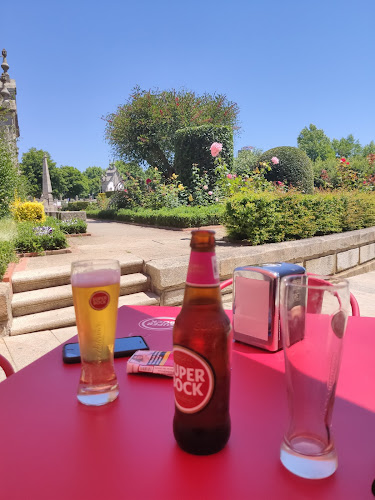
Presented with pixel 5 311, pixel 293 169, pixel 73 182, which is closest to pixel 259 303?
pixel 5 311

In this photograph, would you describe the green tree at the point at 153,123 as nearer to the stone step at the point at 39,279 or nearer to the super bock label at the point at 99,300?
the stone step at the point at 39,279

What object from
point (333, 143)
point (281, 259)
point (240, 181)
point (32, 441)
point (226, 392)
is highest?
point (333, 143)

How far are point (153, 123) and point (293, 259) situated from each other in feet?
57.2

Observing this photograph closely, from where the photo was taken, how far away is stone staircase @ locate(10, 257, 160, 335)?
362 cm

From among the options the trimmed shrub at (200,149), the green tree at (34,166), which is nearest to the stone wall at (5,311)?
the trimmed shrub at (200,149)

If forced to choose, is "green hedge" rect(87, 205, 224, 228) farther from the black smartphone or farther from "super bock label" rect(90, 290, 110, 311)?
"super bock label" rect(90, 290, 110, 311)

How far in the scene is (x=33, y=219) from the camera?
9.95m

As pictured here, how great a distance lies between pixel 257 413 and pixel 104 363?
0.40 metres

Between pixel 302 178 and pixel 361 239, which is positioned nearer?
pixel 361 239

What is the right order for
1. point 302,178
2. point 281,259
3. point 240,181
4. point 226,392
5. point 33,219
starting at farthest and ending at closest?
point 302,178
point 33,219
point 240,181
point 281,259
point 226,392

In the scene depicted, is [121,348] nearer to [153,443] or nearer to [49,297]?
[153,443]

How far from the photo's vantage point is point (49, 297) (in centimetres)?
383

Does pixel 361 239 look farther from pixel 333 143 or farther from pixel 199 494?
pixel 333 143

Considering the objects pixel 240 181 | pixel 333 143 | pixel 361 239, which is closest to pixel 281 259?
pixel 361 239
